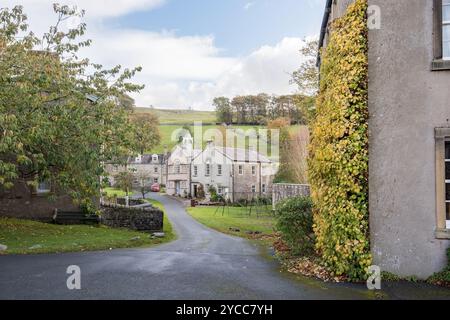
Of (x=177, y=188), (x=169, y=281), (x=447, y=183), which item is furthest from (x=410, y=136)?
(x=177, y=188)

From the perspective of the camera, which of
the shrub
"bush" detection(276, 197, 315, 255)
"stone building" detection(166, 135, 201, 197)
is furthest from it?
"stone building" detection(166, 135, 201, 197)

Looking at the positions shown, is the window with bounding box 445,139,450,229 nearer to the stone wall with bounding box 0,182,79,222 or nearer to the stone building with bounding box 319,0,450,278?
the stone building with bounding box 319,0,450,278

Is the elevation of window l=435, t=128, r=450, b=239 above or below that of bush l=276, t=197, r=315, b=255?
above

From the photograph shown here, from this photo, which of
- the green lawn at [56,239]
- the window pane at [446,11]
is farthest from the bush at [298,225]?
the green lawn at [56,239]

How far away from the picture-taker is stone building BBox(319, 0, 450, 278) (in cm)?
983

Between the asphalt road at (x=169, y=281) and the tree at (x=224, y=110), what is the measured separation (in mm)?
96273

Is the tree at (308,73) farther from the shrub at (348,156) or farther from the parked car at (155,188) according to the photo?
the parked car at (155,188)

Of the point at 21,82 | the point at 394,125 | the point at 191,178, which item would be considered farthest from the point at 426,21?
the point at 191,178

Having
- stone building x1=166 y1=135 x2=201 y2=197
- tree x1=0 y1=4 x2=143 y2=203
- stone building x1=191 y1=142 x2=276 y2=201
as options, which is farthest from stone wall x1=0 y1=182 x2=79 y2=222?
stone building x1=166 y1=135 x2=201 y2=197

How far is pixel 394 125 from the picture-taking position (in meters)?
10.1

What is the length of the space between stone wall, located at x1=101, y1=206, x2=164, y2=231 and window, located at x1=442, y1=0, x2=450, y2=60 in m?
20.7

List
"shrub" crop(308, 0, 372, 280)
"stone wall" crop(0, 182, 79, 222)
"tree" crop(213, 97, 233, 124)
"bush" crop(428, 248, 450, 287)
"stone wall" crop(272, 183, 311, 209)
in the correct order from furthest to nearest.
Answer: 1. "tree" crop(213, 97, 233, 124)
2. "stone wall" crop(272, 183, 311, 209)
3. "stone wall" crop(0, 182, 79, 222)
4. "shrub" crop(308, 0, 372, 280)
5. "bush" crop(428, 248, 450, 287)

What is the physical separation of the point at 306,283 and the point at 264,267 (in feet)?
8.23
